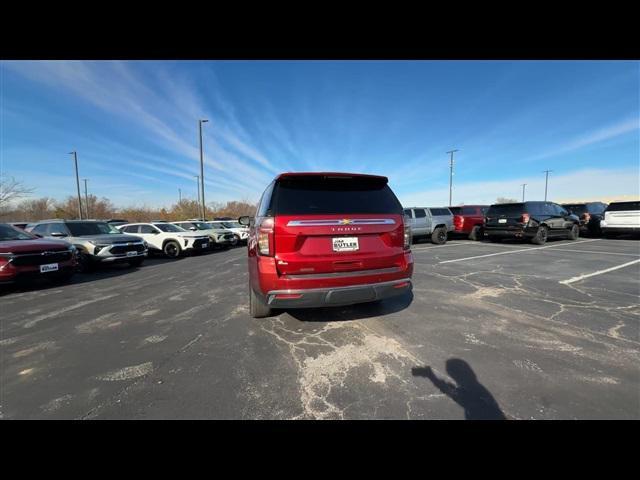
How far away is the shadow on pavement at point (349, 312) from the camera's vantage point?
3646 millimetres

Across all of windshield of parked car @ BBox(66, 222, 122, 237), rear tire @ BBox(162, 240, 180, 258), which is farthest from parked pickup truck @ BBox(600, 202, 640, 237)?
windshield of parked car @ BBox(66, 222, 122, 237)

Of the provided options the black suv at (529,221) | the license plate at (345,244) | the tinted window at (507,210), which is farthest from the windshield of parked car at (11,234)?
the tinted window at (507,210)

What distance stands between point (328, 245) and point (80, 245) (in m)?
8.92

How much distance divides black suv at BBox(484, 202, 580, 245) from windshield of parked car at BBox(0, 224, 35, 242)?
52.7 feet

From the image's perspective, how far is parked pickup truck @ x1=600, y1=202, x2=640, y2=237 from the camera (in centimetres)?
1163

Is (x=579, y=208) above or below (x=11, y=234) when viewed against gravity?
above

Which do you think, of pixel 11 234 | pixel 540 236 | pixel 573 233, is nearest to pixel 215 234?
pixel 11 234

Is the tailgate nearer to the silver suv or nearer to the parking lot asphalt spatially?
the parking lot asphalt

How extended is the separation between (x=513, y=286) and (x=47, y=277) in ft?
33.4

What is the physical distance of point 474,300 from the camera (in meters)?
4.33

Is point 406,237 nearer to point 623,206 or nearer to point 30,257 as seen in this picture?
point 30,257

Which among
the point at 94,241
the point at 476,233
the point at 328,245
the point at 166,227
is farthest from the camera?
the point at 476,233

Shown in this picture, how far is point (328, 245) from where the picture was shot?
2.76m
